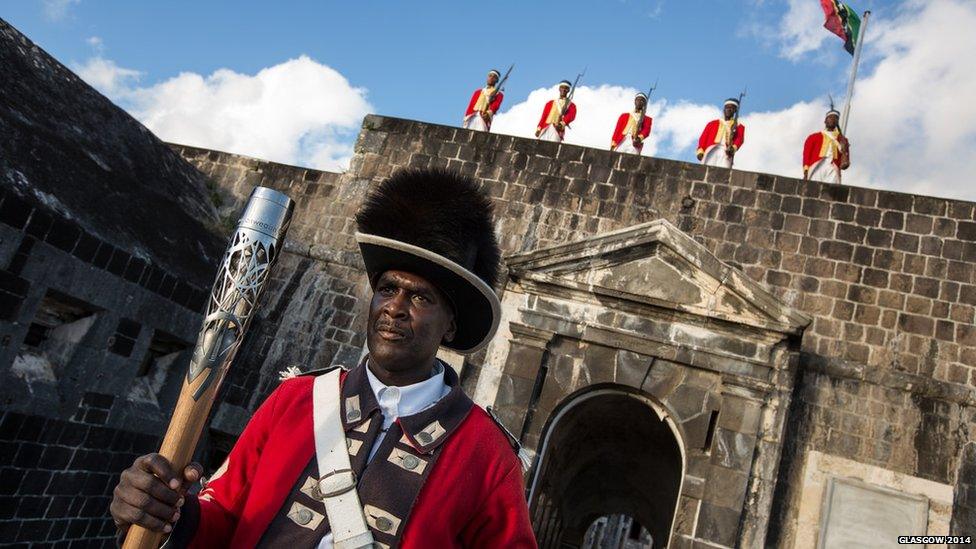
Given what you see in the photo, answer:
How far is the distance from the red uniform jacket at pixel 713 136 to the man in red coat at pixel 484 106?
3424mm

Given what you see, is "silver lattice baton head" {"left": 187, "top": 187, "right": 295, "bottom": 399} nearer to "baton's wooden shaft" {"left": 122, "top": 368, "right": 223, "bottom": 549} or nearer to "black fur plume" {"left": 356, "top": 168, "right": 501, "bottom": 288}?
"baton's wooden shaft" {"left": 122, "top": 368, "right": 223, "bottom": 549}

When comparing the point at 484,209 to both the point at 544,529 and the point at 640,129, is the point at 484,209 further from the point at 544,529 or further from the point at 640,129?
the point at 640,129

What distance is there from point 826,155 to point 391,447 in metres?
9.20

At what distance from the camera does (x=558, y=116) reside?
11.5 metres

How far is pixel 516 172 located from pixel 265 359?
4.24 meters

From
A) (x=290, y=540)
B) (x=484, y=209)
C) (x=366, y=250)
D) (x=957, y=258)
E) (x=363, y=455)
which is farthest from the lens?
(x=957, y=258)

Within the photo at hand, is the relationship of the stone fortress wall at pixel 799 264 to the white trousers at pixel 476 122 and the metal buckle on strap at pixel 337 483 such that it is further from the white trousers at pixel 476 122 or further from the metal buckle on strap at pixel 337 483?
the metal buckle on strap at pixel 337 483

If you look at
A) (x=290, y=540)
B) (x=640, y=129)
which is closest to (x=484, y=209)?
(x=290, y=540)

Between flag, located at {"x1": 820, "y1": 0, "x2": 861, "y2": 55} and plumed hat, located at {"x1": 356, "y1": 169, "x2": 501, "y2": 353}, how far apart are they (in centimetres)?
1194

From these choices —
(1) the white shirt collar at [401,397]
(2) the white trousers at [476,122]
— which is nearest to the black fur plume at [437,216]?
(1) the white shirt collar at [401,397]

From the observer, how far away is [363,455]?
226 centimetres

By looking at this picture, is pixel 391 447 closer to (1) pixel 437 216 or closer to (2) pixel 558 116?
(1) pixel 437 216

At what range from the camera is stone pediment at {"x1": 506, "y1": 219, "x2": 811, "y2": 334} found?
7297 millimetres

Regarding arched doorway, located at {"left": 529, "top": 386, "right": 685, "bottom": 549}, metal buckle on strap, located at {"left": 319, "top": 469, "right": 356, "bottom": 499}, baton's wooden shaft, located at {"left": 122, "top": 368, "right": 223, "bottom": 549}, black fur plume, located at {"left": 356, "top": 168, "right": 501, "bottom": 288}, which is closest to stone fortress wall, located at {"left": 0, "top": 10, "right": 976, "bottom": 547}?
arched doorway, located at {"left": 529, "top": 386, "right": 685, "bottom": 549}
